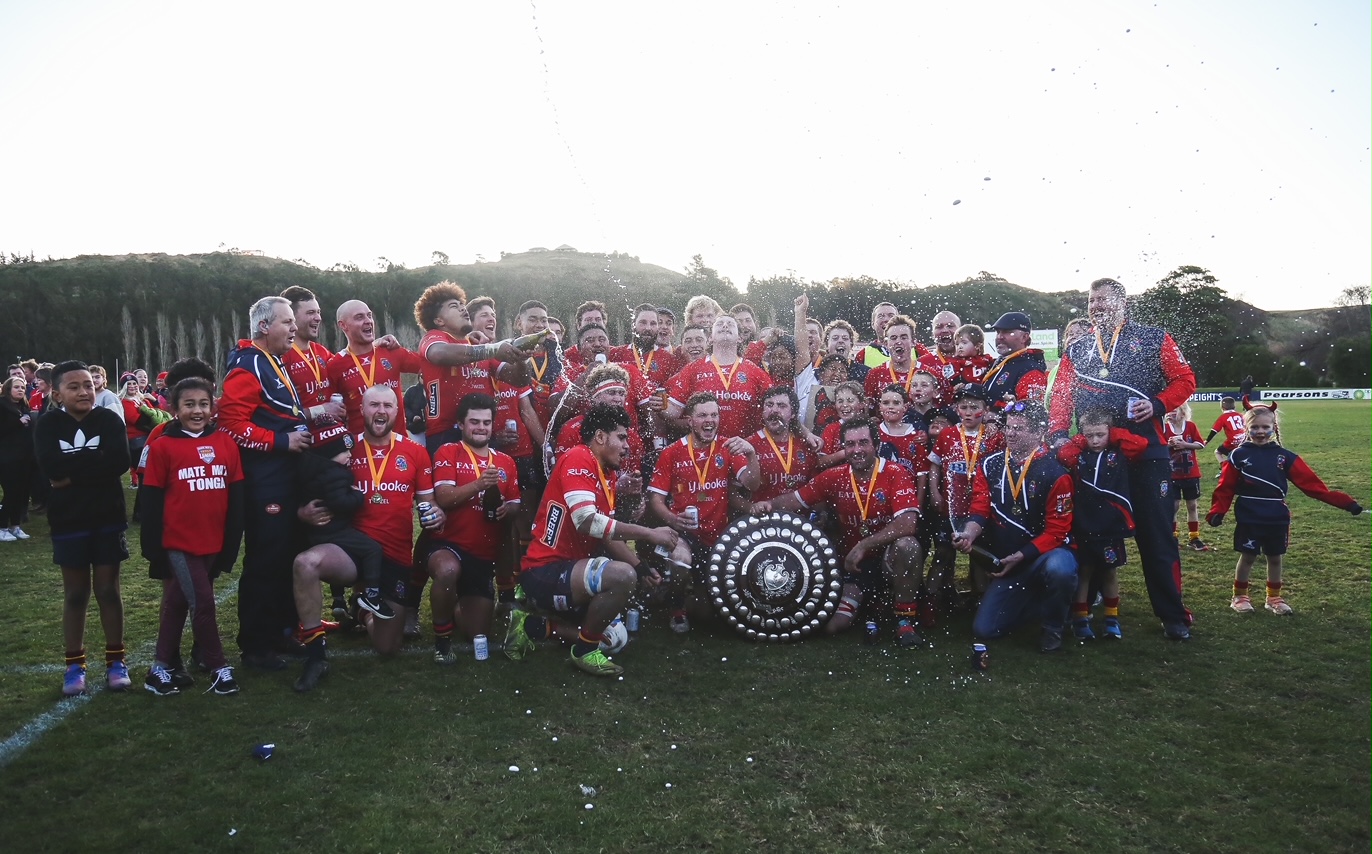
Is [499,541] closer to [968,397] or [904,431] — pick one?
[904,431]

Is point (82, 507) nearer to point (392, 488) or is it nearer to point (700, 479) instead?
point (392, 488)

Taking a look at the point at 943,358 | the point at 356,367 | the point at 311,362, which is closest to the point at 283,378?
the point at 311,362

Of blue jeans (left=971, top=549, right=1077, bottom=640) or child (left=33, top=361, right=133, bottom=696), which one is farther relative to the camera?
blue jeans (left=971, top=549, right=1077, bottom=640)

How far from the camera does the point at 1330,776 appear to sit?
3.57 metres

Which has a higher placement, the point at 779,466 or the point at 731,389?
the point at 731,389

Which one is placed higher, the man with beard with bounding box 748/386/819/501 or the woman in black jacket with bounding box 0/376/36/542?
the man with beard with bounding box 748/386/819/501

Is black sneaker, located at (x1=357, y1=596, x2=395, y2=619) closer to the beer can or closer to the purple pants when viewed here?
the purple pants

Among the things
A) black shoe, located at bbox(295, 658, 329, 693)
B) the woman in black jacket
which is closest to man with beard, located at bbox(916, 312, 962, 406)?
black shoe, located at bbox(295, 658, 329, 693)

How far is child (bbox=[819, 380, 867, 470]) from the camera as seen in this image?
6.16m

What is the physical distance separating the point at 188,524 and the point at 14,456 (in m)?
7.66

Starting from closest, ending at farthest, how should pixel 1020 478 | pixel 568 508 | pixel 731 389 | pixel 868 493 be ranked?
pixel 568 508 < pixel 1020 478 < pixel 868 493 < pixel 731 389

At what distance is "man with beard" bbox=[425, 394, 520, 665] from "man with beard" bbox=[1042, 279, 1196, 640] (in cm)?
404

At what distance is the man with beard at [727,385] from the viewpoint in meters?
6.45

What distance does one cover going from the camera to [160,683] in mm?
4523
